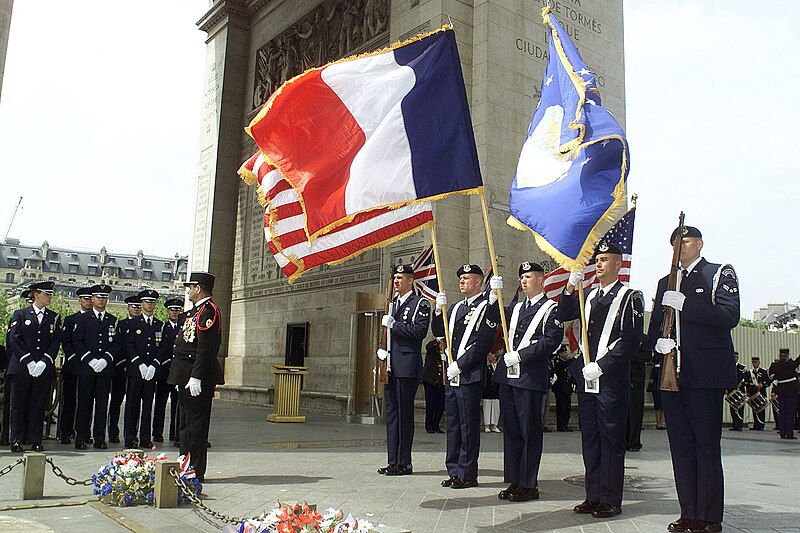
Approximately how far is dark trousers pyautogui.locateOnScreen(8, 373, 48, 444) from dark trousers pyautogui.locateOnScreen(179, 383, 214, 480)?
3.38 meters

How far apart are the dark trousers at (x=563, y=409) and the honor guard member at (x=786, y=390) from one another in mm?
5177

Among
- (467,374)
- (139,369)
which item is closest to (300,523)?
(467,374)

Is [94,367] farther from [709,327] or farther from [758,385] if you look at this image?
[758,385]

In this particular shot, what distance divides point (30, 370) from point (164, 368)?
6.18 ft

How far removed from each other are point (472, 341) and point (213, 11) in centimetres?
2026

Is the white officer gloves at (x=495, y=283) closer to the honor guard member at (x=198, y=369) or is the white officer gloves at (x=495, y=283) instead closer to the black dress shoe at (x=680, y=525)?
the black dress shoe at (x=680, y=525)

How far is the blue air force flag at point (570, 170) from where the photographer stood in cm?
621

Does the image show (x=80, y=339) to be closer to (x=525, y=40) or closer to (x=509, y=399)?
(x=509, y=399)

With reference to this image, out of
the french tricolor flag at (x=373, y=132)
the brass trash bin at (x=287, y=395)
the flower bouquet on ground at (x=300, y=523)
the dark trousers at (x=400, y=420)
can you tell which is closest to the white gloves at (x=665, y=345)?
the french tricolor flag at (x=373, y=132)

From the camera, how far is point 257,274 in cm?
2139

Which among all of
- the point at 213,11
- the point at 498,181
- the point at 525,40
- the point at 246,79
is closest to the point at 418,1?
the point at 525,40

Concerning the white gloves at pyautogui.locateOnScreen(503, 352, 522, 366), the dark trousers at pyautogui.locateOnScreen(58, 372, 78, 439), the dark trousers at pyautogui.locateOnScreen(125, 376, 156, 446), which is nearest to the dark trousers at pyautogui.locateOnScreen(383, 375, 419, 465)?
the white gloves at pyautogui.locateOnScreen(503, 352, 522, 366)

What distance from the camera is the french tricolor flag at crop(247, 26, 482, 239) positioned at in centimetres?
662

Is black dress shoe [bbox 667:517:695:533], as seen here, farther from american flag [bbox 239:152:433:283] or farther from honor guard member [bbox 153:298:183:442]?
honor guard member [bbox 153:298:183:442]
